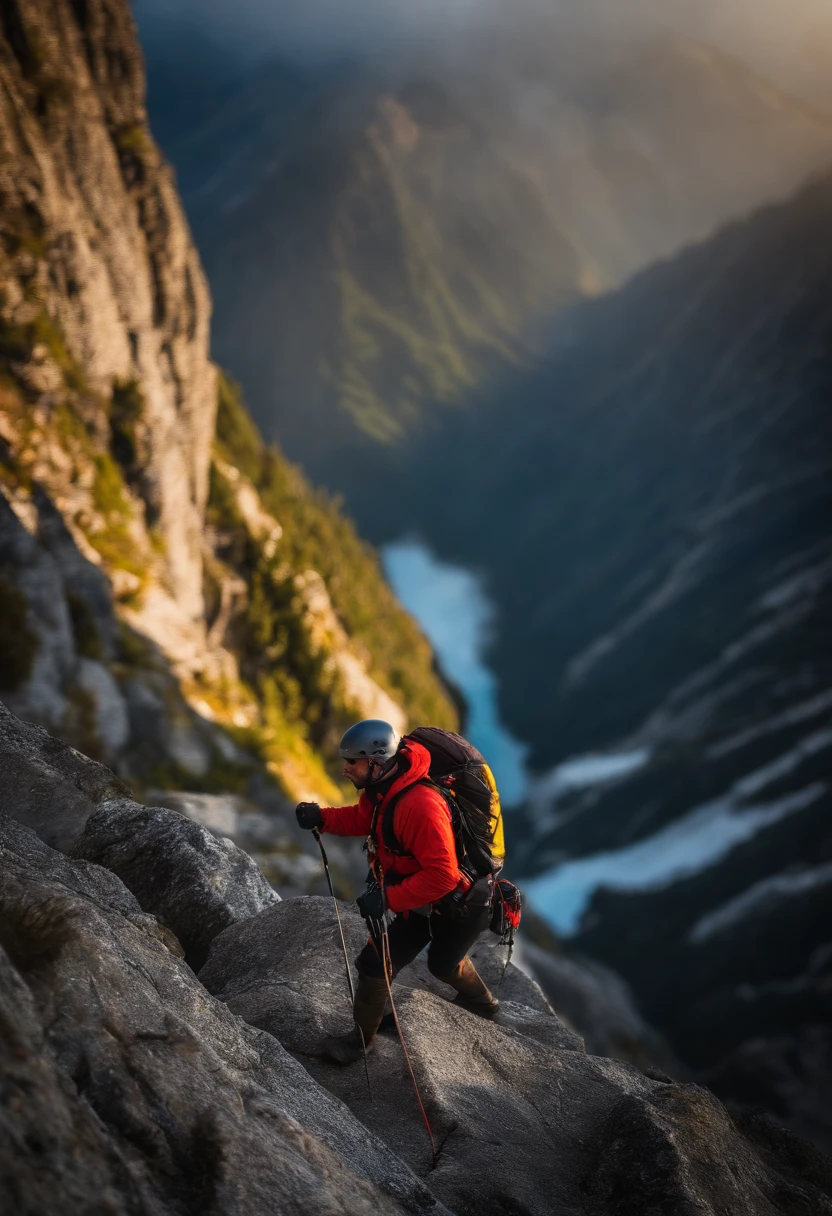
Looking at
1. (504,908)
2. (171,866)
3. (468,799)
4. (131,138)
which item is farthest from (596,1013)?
(131,138)

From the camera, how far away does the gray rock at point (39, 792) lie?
11.6 meters

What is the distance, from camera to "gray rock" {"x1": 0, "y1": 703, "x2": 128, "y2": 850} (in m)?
11.6

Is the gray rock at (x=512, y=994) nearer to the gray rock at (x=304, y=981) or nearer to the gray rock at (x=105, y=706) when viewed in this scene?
the gray rock at (x=304, y=981)

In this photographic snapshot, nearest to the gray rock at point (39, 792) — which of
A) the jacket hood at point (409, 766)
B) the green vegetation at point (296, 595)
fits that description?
the jacket hood at point (409, 766)

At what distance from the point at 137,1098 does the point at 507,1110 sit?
544cm

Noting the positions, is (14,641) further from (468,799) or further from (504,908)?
(468,799)

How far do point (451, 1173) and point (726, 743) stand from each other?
168 metres

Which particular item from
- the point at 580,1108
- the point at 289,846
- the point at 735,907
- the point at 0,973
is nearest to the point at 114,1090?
the point at 0,973

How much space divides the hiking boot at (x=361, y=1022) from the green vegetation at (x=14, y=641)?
876 inches

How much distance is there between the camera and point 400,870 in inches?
364

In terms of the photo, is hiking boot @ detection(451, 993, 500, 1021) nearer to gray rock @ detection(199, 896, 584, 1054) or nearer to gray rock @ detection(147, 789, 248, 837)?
gray rock @ detection(199, 896, 584, 1054)

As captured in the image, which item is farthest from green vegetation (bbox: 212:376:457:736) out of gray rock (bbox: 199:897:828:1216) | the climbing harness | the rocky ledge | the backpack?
the backpack

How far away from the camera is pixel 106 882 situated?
996 centimetres

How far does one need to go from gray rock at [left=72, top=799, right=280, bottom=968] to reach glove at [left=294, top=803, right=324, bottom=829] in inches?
135
